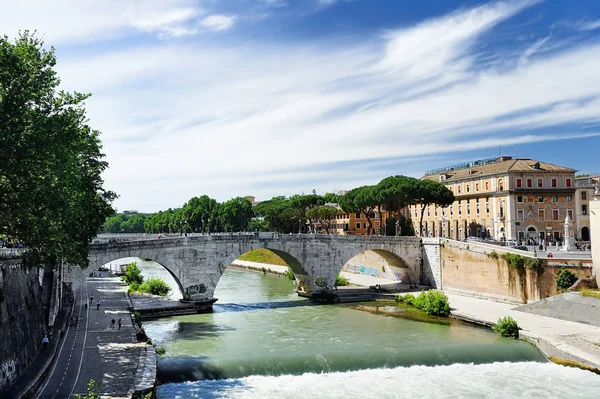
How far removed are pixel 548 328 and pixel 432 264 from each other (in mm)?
18259

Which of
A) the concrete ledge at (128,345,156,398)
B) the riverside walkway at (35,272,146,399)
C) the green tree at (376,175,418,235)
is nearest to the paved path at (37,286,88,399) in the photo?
the riverside walkway at (35,272,146,399)

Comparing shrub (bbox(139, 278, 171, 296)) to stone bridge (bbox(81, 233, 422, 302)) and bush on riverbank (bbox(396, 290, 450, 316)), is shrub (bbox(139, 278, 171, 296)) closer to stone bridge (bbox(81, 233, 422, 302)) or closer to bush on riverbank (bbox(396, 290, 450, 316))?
stone bridge (bbox(81, 233, 422, 302))

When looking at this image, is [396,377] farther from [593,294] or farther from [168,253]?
[168,253]

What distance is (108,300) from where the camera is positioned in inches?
1446

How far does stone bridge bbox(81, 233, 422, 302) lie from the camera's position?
37.1m

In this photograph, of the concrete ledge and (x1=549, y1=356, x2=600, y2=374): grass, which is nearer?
the concrete ledge

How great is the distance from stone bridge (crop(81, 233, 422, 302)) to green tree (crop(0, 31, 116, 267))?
15558 mm

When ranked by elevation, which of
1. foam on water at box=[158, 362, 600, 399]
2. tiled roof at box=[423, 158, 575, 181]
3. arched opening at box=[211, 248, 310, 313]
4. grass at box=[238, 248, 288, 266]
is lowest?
foam on water at box=[158, 362, 600, 399]

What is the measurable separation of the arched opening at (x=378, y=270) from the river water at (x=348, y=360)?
14589 mm

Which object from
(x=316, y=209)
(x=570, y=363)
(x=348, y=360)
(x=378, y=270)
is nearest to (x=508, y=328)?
(x=570, y=363)

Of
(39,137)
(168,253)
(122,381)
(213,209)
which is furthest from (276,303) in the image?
(213,209)

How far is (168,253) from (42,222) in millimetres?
20554

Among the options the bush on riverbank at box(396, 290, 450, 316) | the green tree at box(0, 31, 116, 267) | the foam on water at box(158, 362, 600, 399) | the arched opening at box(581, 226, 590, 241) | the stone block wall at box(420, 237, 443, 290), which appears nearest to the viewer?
the green tree at box(0, 31, 116, 267)

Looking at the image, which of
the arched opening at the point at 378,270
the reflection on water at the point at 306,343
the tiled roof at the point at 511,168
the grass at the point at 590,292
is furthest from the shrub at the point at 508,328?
the tiled roof at the point at 511,168
